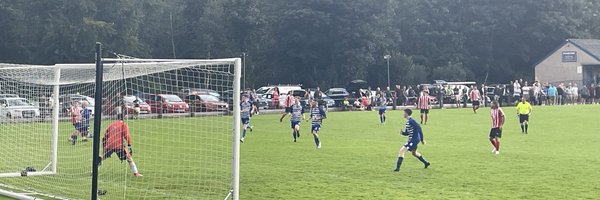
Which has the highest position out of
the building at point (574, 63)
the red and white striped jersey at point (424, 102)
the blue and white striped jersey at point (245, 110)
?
Answer: the building at point (574, 63)

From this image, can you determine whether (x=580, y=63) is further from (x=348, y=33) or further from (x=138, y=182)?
(x=138, y=182)

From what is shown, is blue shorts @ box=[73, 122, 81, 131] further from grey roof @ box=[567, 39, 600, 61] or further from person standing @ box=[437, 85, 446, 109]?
grey roof @ box=[567, 39, 600, 61]

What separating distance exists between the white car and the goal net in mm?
36

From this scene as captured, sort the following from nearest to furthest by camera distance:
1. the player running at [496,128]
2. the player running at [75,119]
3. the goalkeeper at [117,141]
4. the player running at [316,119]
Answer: the goalkeeper at [117,141], the player running at [496,128], the player running at [316,119], the player running at [75,119]

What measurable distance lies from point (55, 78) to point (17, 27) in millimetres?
50305

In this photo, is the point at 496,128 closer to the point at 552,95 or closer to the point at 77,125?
the point at 77,125

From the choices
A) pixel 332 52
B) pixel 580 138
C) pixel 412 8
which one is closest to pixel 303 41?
pixel 332 52

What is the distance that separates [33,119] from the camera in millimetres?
23484

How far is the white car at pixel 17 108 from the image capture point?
22.8 meters

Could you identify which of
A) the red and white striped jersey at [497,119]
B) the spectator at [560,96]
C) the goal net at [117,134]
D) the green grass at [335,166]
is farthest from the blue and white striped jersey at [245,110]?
the spectator at [560,96]

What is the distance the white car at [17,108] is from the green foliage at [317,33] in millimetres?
42632

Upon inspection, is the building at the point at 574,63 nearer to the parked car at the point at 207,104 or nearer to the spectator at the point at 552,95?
the spectator at the point at 552,95

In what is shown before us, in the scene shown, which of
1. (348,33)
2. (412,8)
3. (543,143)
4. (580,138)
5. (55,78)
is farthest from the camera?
(412,8)

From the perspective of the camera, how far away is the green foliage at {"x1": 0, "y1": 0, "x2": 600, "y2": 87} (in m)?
66.7
